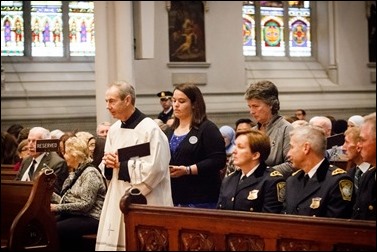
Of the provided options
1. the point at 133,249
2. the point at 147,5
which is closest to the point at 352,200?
the point at 133,249

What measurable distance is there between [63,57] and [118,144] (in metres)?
10.8

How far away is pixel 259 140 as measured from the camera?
6.28m

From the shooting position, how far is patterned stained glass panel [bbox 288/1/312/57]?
19969mm

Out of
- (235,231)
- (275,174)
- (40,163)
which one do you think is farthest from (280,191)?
(40,163)

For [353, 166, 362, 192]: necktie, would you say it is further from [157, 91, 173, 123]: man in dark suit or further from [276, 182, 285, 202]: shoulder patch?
[157, 91, 173, 123]: man in dark suit

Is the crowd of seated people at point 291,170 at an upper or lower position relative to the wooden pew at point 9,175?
upper

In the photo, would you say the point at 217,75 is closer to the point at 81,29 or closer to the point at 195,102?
the point at 81,29

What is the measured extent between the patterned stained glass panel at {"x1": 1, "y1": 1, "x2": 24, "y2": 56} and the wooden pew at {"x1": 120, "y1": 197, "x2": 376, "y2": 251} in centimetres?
1126

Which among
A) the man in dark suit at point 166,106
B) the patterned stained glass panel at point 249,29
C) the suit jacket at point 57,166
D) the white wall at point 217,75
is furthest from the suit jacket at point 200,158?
the patterned stained glass panel at point 249,29

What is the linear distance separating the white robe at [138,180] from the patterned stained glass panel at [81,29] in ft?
35.7

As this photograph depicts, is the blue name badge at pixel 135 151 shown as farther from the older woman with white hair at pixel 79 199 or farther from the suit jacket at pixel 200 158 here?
the older woman with white hair at pixel 79 199

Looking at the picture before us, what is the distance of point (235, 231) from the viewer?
5.46 m

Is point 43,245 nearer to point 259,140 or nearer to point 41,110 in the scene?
point 259,140

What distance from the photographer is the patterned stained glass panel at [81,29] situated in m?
17.5
